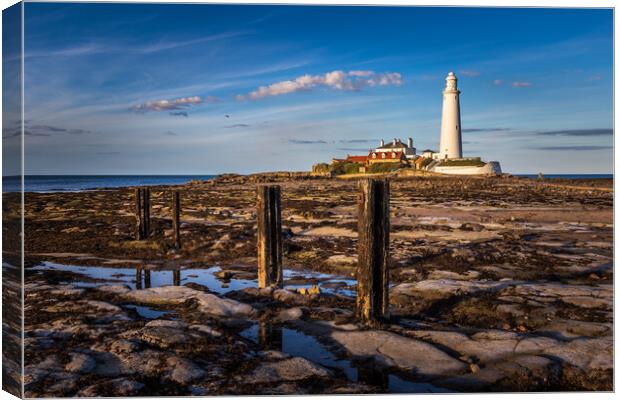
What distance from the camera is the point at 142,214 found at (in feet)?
48.2

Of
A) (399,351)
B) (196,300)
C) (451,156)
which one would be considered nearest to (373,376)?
(399,351)

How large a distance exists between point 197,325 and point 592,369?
4.41 meters

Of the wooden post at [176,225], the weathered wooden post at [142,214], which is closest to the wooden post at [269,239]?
the wooden post at [176,225]

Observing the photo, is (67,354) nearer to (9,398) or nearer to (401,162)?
(9,398)

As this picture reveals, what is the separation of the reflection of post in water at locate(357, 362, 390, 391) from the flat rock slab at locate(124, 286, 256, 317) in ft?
7.32

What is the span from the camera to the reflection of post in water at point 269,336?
5.89 metres

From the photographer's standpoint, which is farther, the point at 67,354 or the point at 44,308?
the point at 44,308

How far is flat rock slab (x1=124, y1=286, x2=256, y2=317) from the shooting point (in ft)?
23.2

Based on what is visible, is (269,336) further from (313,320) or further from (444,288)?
(444,288)

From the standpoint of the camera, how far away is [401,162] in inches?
3194

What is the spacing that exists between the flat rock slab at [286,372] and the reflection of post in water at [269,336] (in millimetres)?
608

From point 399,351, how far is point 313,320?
4.85ft

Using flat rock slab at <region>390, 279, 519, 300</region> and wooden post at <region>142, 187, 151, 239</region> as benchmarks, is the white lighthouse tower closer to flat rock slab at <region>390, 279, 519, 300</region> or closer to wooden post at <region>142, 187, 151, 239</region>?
wooden post at <region>142, 187, 151, 239</region>

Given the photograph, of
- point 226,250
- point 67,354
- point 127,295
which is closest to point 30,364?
point 67,354
